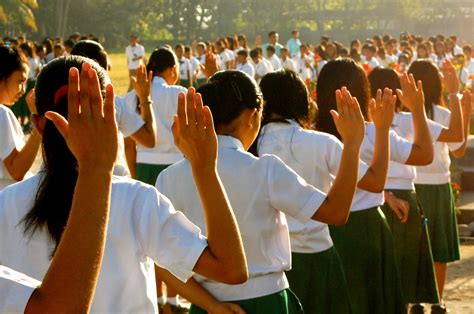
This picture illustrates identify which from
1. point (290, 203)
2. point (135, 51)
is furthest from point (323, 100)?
point (135, 51)

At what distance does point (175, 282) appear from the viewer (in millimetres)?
3334

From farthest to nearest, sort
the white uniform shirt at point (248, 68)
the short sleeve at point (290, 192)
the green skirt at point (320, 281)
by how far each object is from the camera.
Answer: the white uniform shirt at point (248, 68) < the green skirt at point (320, 281) < the short sleeve at point (290, 192)

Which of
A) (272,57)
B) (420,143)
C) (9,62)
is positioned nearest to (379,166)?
(420,143)

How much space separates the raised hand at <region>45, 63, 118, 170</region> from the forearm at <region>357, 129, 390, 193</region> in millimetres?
2432

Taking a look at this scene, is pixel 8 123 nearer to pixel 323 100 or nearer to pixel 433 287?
pixel 323 100

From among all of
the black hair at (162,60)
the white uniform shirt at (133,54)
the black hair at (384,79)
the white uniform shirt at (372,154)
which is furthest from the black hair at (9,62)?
the white uniform shirt at (133,54)

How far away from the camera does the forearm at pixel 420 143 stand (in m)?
4.85

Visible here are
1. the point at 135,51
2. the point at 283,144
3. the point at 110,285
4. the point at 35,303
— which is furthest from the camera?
the point at 135,51

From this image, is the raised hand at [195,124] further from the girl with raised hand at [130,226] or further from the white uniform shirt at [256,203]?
the white uniform shirt at [256,203]

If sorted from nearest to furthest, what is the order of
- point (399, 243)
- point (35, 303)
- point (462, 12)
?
point (35, 303) → point (399, 243) → point (462, 12)

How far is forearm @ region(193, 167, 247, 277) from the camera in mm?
2346

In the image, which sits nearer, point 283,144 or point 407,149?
point 283,144

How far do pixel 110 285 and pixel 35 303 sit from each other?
2.22ft

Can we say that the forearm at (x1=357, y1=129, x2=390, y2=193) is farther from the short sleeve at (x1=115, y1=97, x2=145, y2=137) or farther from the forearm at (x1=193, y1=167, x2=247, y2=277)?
the short sleeve at (x1=115, y1=97, x2=145, y2=137)
